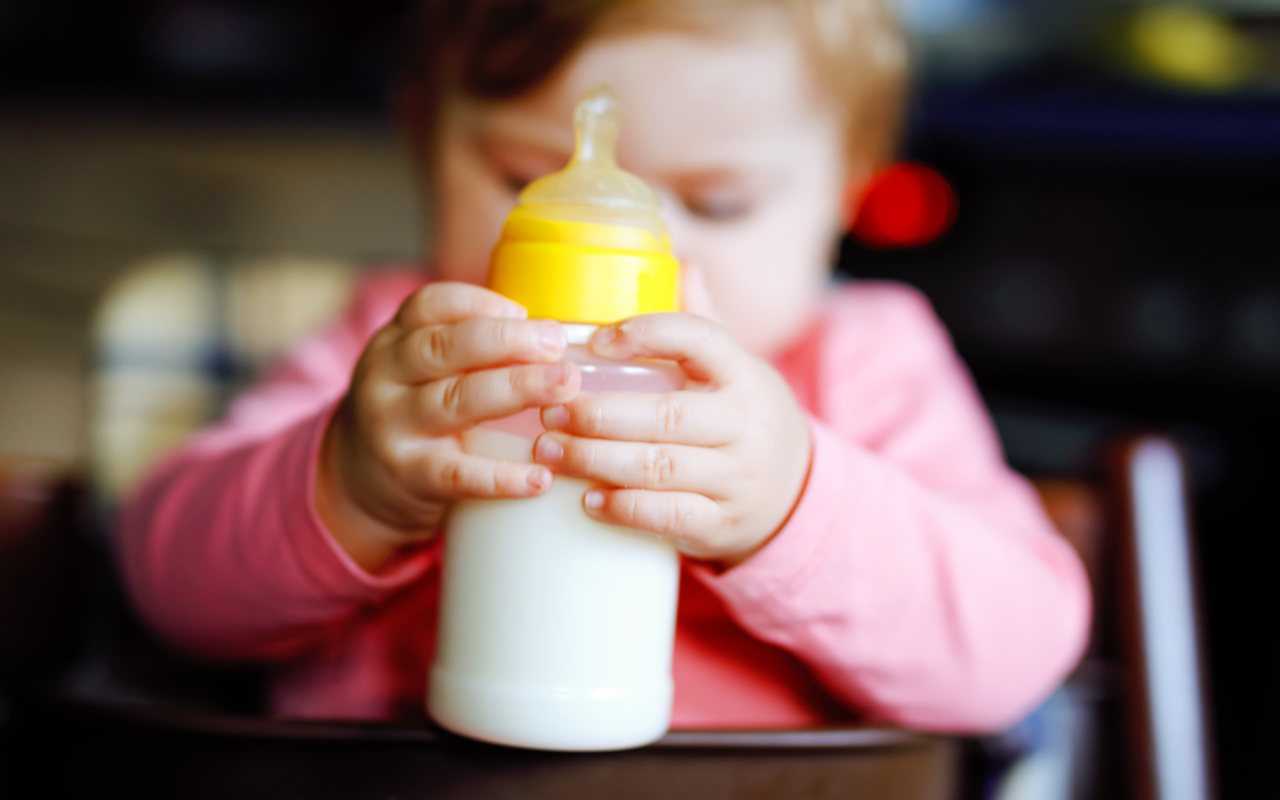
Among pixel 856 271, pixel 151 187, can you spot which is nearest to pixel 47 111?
pixel 151 187

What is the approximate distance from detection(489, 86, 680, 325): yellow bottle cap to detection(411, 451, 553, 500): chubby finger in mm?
47

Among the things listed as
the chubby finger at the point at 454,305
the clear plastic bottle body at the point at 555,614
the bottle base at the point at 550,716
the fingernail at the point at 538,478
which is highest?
the chubby finger at the point at 454,305

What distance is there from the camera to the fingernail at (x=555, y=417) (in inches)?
14.2

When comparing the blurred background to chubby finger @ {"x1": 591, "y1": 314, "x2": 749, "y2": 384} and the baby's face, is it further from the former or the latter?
chubby finger @ {"x1": 591, "y1": 314, "x2": 749, "y2": 384}

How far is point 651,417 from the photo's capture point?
1.20ft

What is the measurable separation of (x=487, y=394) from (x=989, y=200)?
4.22ft

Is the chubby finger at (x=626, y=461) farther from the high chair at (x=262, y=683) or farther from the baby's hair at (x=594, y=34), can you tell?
the baby's hair at (x=594, y=34)

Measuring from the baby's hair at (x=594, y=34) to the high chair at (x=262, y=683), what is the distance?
252mm

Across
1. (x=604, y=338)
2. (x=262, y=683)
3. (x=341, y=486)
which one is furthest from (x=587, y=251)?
(x=262, y=683)

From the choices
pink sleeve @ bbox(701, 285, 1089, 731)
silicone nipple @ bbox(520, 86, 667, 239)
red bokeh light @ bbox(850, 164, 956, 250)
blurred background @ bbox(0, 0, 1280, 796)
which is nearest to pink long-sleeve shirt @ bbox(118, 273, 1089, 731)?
pink sleeve @ bbox(701, 285, 1089, 731)

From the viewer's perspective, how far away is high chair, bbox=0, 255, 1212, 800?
0.38 metres

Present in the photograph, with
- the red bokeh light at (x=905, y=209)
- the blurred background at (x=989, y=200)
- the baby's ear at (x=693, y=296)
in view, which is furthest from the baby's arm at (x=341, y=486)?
the red bokeh light at (x=905, y=209)

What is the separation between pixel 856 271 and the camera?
64.3 inches

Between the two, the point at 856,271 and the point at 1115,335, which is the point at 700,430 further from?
the point at 856,271
